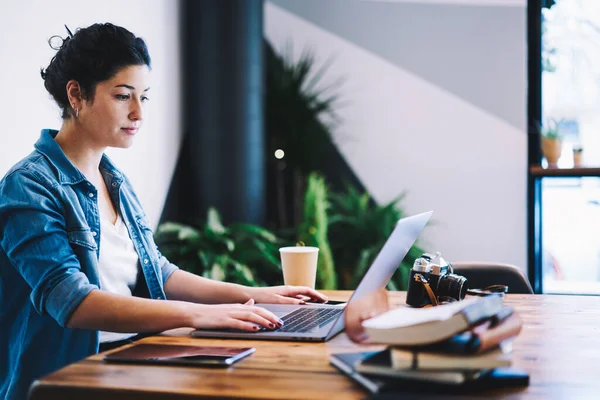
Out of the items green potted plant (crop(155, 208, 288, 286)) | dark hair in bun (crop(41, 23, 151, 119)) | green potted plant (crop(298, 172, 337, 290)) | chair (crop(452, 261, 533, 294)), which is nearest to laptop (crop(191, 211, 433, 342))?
dark hair in bun (crop(41, 23, 151, 119))

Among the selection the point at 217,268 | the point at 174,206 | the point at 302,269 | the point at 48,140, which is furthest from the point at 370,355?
the point at 174,206

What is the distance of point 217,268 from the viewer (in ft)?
11.5

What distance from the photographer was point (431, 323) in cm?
95

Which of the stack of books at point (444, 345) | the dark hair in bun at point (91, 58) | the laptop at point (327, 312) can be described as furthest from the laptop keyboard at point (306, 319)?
the dark hair in bun at point (91, 58)

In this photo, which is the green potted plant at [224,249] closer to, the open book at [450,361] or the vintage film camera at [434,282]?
the vintage film camera at [434,282]

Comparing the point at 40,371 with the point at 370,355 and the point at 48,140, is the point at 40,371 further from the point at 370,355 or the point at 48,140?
the point at 370,355

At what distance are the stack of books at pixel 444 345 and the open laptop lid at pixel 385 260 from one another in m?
0.12

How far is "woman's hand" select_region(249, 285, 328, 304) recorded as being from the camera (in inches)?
69.9

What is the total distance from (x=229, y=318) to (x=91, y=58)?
791mm

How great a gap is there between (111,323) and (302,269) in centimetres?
63

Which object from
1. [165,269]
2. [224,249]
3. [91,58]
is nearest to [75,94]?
[91,58]

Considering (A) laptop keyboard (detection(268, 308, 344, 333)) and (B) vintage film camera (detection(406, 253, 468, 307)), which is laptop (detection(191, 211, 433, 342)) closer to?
(A) laptop keyboard (detection(268, 308, 344, 333))

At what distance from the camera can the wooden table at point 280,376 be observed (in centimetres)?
103

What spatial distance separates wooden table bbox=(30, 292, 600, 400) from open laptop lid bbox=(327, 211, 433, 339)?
0.45ft
